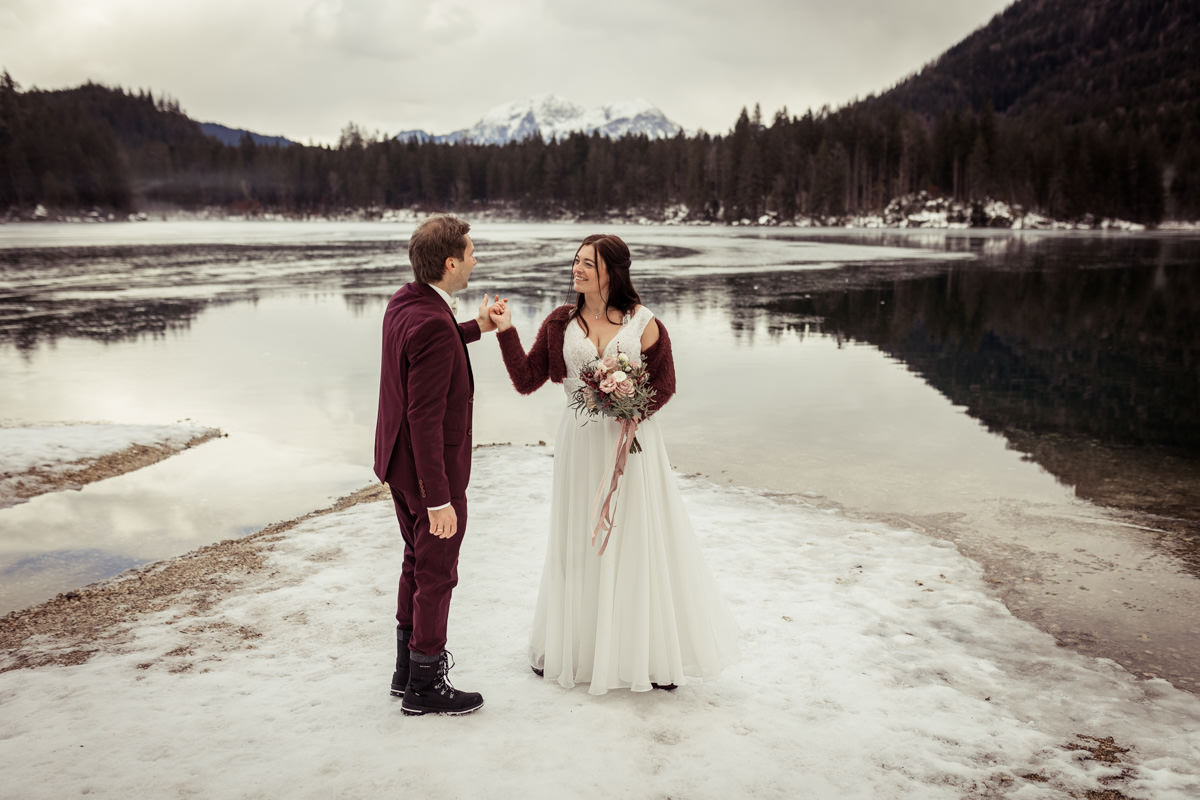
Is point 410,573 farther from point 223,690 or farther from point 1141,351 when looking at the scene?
point 1141,351

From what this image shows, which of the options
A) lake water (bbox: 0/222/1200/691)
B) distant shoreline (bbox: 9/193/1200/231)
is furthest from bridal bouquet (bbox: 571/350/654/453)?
distant shoreline (bbox: 9/193/1200/231)

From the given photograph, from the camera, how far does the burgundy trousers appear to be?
4.21m

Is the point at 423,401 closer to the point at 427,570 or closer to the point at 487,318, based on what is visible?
the point at 487,318

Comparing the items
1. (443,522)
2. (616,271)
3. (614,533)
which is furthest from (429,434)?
(616,271)

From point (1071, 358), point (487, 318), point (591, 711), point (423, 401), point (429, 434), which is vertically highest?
point (487, 318)

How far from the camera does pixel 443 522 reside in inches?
160

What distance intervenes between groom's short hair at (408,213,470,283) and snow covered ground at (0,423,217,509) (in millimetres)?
8267

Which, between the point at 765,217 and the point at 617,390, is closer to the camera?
the point at 617,390

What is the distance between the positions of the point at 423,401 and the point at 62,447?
9726mm

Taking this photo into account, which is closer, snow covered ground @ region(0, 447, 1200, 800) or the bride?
snow covered ground @ region(0, 447, 1200, 800)

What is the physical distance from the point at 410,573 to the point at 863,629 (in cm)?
323

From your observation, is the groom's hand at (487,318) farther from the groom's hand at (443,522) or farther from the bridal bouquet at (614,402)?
the groom's hand at (443,522)

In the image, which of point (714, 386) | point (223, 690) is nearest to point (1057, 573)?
point (223, 690)

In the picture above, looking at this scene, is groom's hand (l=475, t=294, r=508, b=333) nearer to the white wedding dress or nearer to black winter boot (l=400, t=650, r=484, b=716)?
the white wedding dress
